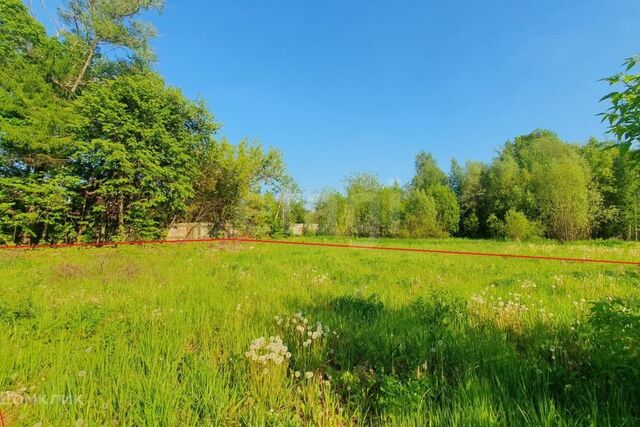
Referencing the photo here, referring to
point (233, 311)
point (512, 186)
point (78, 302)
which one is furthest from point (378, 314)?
point (512, 186)

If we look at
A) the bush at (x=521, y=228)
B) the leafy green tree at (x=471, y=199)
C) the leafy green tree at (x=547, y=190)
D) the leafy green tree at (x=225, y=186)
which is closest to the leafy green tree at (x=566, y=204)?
the leafy green tree at (x=547, y=190)

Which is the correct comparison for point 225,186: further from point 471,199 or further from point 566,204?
point 471,199

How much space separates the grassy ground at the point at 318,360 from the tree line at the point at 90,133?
1418cm

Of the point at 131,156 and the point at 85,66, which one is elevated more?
the point at 85,66

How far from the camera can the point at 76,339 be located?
3.59 m

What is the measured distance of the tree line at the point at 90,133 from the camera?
617 inches

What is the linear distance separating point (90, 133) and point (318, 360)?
20.1 m

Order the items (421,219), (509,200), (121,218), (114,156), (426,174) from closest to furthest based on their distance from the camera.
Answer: (114,156) → (121,218) → (509,200) → (421,219) → (426,174)

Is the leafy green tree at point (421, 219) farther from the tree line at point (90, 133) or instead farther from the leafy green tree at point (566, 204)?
the tree line at point (90, 133)

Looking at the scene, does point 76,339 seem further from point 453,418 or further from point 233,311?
point 453,418

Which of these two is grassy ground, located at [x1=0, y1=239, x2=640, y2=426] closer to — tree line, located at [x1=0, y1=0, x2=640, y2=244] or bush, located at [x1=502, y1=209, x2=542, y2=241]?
tree line, located at [x1=0, y1=0, x2=640, y2=244]

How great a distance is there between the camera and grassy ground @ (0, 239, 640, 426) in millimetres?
2199

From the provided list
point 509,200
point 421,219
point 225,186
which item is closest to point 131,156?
point 225,186

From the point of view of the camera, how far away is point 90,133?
1672cm
